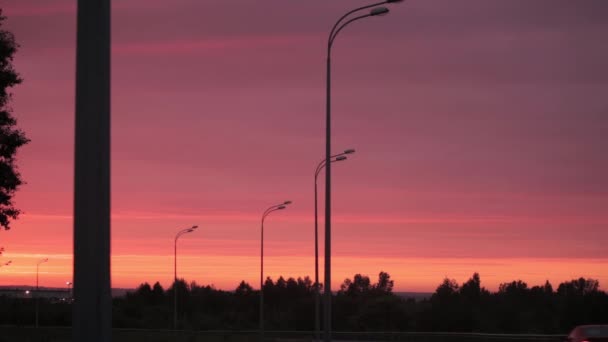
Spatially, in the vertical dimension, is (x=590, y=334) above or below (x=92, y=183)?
below

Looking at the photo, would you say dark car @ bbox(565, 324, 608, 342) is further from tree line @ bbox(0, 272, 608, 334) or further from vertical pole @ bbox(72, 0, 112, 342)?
tree line @ bbox(0, 272, 608, 334)

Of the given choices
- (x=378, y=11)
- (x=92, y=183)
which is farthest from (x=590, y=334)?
(x=92, y=183)

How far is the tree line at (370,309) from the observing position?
95.4 metres

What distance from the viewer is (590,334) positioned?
30.2 metres

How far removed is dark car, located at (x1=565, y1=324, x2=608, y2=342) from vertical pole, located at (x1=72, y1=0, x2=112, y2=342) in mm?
26857

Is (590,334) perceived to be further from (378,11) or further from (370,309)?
(370,309)

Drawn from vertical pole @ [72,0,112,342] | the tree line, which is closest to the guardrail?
the tree line

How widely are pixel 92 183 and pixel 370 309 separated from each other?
10903cm

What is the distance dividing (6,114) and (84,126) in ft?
77.6

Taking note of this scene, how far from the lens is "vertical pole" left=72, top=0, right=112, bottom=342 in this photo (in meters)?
4.83

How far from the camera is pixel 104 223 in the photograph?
4859 millimetres

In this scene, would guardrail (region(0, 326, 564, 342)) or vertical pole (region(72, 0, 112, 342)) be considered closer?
vertical pole (region(72, 0, 112, 342))

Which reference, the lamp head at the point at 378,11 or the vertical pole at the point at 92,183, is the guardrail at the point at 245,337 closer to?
the lamp head at the point at 378,11

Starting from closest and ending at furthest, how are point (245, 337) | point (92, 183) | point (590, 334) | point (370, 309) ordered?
point (92, 183) < point (590, 334) < point (245, 337) < point (370, 309)
